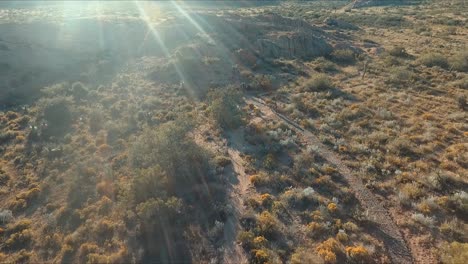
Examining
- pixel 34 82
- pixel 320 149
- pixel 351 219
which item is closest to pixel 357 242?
pixel 351 219

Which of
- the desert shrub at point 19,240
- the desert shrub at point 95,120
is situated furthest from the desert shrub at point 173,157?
the desert shrub at point 95,120

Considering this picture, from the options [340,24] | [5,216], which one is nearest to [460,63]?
[340,24]

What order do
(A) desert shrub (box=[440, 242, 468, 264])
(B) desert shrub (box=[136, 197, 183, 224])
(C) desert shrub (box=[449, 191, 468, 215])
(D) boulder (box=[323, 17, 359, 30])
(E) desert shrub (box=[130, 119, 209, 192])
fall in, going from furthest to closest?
(D) boulder (box=[323, 17, 359, 30])
(E) desert shrub (box=[130, 119, 209, 192])
(C) desert shrub (box=[449, 191, 468, 215])
(B) desert shrub (box=[136, 197, 183, 224])
(A) desert shrub (box=[440, 242, 468, 264])

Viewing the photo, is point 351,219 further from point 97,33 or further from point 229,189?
point 97,33

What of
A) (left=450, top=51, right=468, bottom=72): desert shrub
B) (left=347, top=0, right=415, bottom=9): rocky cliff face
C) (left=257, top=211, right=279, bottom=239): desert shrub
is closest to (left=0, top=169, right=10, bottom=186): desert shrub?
(left=257, top=211, right=279, bottom=239): desert shrub

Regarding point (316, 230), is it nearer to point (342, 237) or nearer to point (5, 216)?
point (342, 237)

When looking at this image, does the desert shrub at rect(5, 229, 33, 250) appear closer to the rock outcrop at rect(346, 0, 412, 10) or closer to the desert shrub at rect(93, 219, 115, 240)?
the desert shrub at rect(93, 219, 115, 240)

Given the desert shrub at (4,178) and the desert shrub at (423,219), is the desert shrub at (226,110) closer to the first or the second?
the desert shrub at (423,219)
